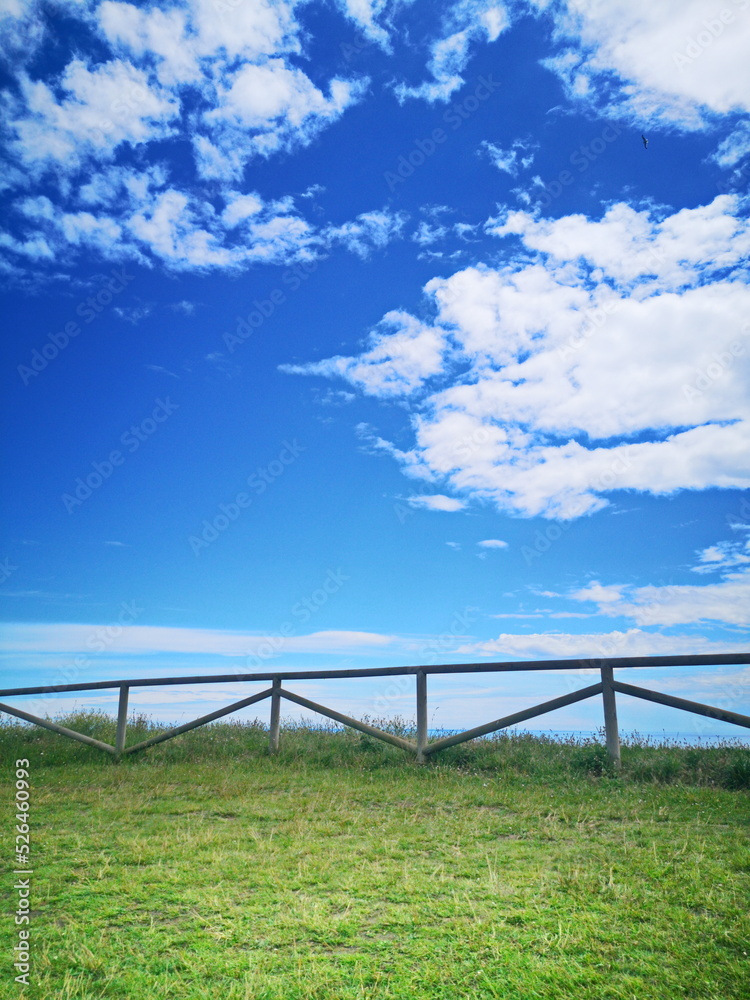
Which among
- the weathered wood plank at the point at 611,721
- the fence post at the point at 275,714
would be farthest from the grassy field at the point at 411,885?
the fence post at the point at 275,714

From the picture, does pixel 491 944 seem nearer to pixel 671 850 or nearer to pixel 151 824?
pixel 671 850

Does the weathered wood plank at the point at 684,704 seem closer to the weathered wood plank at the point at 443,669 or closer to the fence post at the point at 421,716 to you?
the weathered wood plank at the point at 443,669

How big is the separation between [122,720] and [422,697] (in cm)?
711

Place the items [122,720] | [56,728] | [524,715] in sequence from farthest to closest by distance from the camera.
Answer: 1. [56,728]
2. [122,720]
3. [524,715]

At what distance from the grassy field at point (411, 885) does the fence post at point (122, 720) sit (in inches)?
153

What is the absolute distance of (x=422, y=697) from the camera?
10.4 metres

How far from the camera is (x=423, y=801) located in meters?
8.05

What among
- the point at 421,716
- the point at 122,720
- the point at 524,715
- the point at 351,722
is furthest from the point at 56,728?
the point at 524,715

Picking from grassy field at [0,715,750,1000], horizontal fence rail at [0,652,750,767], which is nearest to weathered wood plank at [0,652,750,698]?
horizontal fence rail at [0,652,750,767]

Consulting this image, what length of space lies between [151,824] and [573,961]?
5.62m

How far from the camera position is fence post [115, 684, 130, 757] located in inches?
535

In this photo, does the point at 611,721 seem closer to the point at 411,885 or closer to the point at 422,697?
the point at 422,697

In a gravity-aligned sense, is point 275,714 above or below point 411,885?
above

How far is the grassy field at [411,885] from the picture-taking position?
143 inches
